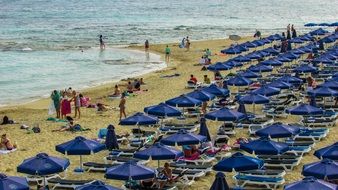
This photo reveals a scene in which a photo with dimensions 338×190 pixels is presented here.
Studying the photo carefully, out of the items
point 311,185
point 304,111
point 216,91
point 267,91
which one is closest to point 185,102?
point 216,91

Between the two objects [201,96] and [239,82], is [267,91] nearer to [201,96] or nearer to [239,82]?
[201,96]

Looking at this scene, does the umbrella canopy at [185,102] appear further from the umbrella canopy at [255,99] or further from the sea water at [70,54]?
the sea water at [70,54]

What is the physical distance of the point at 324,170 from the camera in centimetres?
1270

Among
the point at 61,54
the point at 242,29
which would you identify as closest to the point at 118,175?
the point at 61,54

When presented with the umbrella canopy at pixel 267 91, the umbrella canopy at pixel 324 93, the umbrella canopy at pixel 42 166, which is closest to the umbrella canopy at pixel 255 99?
the umbrella canopy at pixel 267 91

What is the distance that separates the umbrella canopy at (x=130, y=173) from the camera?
1302cm

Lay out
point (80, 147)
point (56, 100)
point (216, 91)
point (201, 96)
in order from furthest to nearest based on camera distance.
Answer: point (56, 100) < point (216, 91) < point (201, 96) < point (80, 147)

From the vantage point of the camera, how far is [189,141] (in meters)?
15.9

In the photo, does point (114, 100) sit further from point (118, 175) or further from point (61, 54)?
point (61, 54)

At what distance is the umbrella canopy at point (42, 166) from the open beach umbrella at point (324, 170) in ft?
17.6

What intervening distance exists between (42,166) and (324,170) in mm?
6055

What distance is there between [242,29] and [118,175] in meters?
65.5

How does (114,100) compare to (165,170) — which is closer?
(165,170)

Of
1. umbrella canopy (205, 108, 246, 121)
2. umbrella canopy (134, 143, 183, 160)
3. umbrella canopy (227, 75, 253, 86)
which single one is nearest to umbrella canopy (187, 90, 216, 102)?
umbrella canopy (227, 75, 253, 86)
